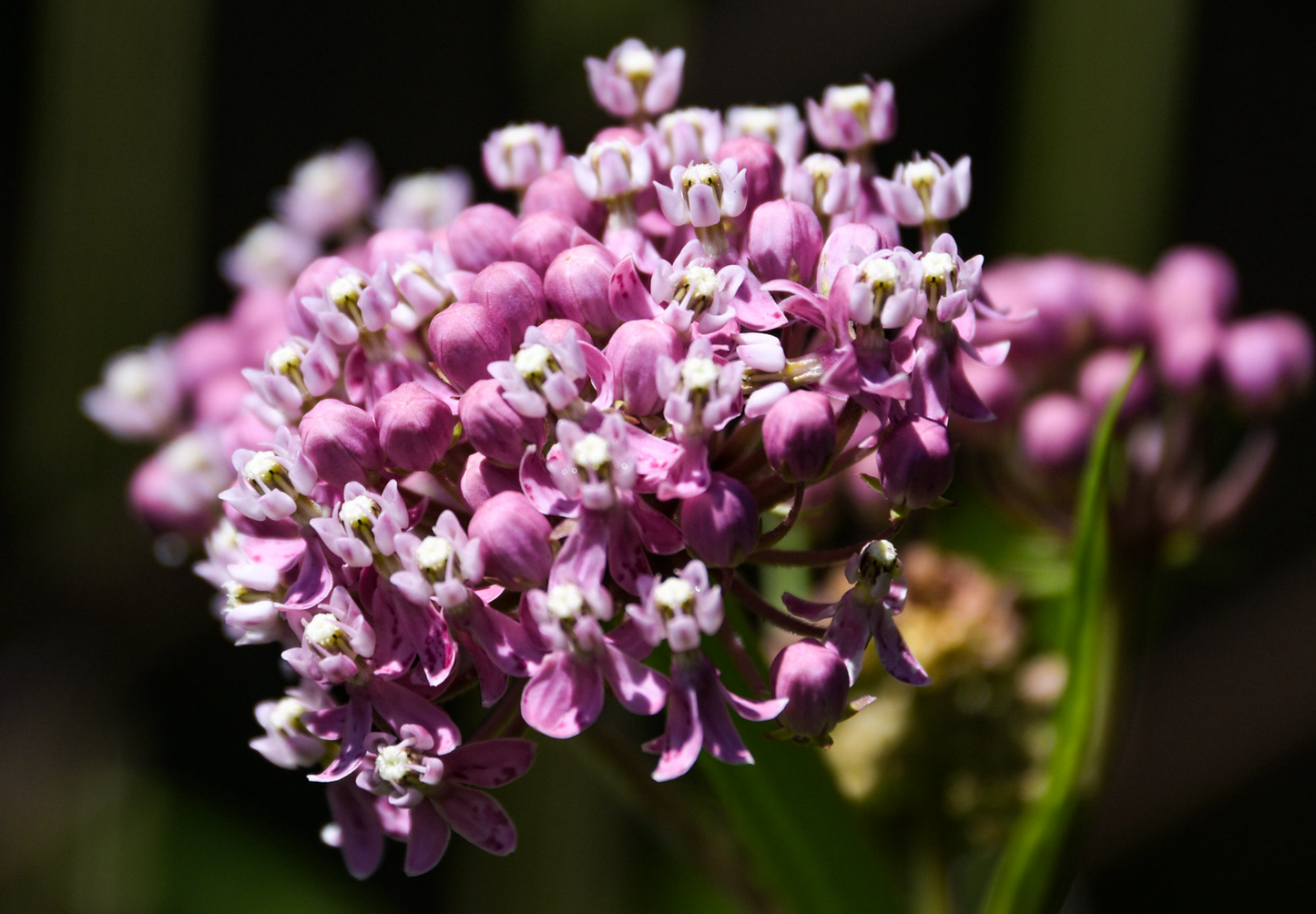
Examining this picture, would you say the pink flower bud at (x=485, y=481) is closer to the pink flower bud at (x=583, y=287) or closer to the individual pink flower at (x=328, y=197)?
the pink flower bud at (x=583, y=287)

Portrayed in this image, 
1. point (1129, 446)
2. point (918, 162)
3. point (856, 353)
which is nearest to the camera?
point (856, 353)

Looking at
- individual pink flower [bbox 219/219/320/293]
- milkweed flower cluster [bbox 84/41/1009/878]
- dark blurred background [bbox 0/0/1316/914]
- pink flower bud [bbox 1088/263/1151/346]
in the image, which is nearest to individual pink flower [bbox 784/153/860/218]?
milkweed flower cluster [bbox 84/41/1009/878]

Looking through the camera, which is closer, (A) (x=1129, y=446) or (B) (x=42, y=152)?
(A) (x=1129, y=446)

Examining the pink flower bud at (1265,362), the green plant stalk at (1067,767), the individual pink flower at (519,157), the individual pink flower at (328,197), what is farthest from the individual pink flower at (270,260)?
the pink flower bud at (1265,362)

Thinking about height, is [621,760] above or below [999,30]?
below

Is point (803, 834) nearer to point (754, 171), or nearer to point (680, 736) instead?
point (680, 736)

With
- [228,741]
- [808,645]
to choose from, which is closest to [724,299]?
[808,645]

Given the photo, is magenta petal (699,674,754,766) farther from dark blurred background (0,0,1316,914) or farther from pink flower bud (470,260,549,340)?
dark blurred background (0,0,1316,914)

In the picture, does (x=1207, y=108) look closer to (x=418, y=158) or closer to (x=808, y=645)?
(x=418, y=158)
